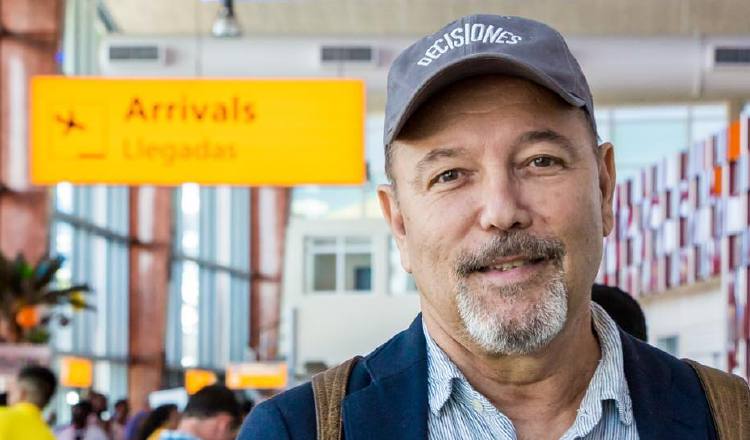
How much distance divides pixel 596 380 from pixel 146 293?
2664cm

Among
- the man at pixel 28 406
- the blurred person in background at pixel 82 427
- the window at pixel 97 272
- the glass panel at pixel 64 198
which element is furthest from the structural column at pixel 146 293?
the man at pixel 28 406

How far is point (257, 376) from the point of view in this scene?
2647cm

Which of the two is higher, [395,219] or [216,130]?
[216,130]

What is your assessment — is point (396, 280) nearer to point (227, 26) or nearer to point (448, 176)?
point (227, 26)

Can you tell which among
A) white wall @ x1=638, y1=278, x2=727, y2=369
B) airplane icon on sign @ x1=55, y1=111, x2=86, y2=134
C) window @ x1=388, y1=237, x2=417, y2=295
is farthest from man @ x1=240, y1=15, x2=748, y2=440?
window @ x1=388, y1=237, x2=417, y2=295

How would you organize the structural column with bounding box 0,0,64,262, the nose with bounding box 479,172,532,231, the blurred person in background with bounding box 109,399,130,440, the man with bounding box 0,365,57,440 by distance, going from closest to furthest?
the nose with bounding box 479,172,532,231 < the man with bounding box 0,365,57,440 < the blurred person in background with bounding box 109,399,130,440 < the structural column with bounding box 0,0,64,262

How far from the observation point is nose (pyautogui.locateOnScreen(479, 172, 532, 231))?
136cm

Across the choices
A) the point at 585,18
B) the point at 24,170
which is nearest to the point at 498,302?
the point at 24,170

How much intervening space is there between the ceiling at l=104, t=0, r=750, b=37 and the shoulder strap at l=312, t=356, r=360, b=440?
19.0 metres

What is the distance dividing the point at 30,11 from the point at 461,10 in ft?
21.1

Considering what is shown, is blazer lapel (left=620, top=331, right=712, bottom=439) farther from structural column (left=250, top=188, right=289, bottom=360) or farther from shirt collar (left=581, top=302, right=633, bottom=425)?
structural column (left=250, top=188, right=289, bottom=360)

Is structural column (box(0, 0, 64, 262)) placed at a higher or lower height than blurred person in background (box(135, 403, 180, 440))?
higher

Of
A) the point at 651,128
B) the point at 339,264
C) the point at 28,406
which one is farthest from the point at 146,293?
the point at 28,406

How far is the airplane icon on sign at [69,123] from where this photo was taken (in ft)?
35.3
